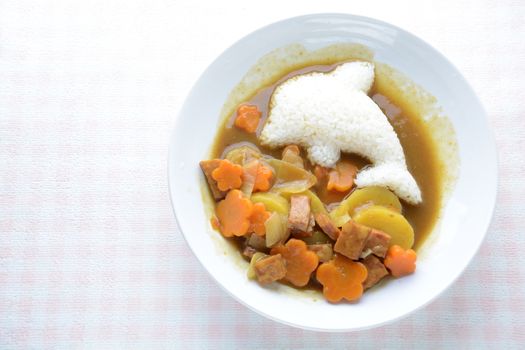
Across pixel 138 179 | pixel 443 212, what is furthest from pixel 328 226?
pixel 138 179

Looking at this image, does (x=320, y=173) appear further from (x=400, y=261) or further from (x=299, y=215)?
(x=400, y=261)

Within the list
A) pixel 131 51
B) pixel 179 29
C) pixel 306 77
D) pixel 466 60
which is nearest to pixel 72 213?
pixel 131 51

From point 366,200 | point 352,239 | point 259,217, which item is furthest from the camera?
point 366,200

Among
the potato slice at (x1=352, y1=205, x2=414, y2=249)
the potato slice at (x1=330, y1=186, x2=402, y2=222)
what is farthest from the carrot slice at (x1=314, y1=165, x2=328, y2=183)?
the potato slice at (x1=352, y1=205, x2=414, y2=249)

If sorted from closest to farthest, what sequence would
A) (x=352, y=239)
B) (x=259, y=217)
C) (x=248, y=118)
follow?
(x=352, y=239) < (x=259, y=217) < (x=248, y=118)

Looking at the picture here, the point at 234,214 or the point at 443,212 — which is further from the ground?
the point at 443,212

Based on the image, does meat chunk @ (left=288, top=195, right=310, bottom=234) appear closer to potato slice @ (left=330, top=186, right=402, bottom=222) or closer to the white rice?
potato slice @ (left=330, top=186, right=402, bottom=222)

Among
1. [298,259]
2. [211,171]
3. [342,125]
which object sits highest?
[342,125]
